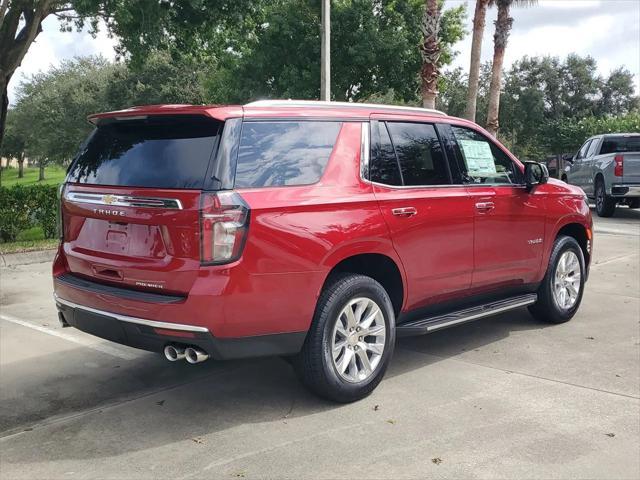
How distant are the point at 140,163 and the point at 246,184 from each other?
0.74 meters

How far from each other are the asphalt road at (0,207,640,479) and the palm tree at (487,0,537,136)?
15.5 m

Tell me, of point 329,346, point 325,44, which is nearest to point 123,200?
point 329,346

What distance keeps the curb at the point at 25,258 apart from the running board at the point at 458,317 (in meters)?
7.31

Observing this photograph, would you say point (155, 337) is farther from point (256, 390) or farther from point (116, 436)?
point (256, 390)

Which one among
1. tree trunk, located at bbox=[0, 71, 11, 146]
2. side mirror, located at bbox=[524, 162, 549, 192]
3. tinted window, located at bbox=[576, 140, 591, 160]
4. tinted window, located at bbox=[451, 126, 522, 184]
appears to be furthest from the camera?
tinted window, located at bbox=[576, 140, 591, 160]

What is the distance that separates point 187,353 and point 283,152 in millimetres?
1343

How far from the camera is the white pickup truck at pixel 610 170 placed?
1582 cm

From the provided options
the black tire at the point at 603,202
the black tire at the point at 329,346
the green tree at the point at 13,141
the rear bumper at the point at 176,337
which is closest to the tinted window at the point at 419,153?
the black tire at the point at 329,346

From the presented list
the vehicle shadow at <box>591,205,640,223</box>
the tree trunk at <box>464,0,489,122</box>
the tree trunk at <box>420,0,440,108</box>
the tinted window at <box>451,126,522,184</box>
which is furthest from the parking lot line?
the tree trunk at <box>464,0,489,122</box>

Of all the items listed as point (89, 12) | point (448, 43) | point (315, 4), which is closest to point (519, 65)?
point (448, 43)

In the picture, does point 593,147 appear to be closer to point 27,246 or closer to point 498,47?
point 498,47

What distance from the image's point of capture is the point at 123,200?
3977 millimetres

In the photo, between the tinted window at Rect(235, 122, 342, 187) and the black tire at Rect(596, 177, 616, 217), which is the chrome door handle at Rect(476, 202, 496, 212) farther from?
the black tire at Rect(596, 177, 616, 217)

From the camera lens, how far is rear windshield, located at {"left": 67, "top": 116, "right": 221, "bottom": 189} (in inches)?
152
